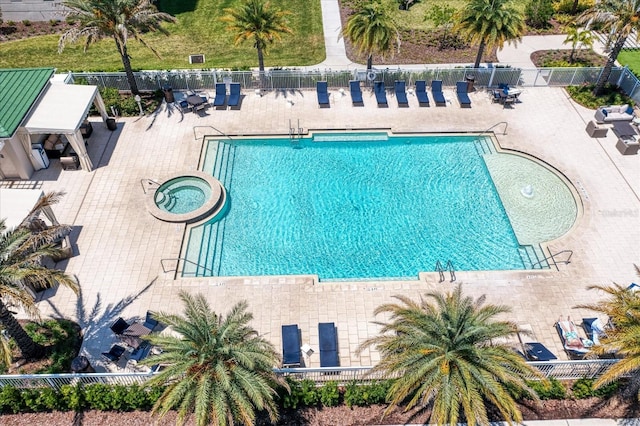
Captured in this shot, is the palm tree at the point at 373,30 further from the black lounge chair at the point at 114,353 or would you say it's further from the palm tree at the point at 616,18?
the black lounge chair at the point at 114,353

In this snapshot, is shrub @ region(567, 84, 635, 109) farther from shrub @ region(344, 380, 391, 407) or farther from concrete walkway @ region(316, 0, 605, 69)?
shrub @ region(344, 380, 391, 407)

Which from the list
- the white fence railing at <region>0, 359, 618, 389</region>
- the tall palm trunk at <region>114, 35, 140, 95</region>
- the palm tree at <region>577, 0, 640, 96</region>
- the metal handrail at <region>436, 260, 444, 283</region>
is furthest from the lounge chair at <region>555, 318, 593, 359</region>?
the tall palm trunk at <region>114, 35, 140, 95</region>

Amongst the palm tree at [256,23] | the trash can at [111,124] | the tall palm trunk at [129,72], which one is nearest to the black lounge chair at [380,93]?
the palm tree at [256,23]

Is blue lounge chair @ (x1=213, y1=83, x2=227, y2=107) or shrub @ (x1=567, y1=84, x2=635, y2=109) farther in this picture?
shrub @ (x1=567, y1=84, x2=635, y2=109)

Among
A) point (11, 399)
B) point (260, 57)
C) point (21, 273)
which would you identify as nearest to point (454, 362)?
point (21, 273)

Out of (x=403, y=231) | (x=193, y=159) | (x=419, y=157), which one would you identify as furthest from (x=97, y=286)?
(x=419, y=157)

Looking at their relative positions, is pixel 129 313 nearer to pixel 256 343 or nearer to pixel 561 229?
pixel 256 343
